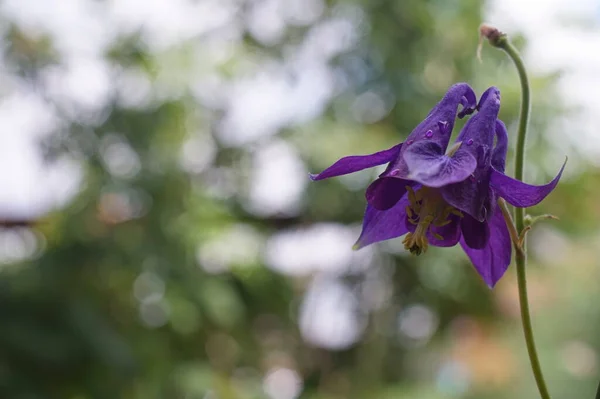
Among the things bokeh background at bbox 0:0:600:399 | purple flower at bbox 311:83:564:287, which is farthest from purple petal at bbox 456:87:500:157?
bokeh background at bbox 0:0:600:399

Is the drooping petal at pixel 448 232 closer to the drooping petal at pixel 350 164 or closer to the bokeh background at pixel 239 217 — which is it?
the drooping petal at pixel 350 164

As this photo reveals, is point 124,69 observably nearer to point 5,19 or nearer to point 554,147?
point 5,19

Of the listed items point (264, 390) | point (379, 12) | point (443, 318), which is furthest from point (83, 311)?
point (443, 318)

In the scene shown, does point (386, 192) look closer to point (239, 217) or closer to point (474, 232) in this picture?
point (474, 232)

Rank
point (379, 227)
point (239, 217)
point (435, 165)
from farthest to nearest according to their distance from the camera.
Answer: point (239, 217) < point (379, 227) < point (435, 165)

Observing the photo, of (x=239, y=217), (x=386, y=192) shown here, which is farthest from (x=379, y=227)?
(x=239, y=217)

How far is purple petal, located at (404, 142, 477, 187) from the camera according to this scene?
39 centimetres

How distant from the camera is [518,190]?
41 cm

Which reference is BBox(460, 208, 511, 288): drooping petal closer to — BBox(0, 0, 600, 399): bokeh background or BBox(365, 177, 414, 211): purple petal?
BBox(365, 177, 414, 211): purple petal

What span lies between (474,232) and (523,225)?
0.03 m

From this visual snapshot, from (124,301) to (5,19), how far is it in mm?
748

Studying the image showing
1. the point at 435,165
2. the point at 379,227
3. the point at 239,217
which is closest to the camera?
the point at 435,165

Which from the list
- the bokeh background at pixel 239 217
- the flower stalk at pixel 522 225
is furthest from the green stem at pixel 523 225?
the bokeh background at pixel 239 217

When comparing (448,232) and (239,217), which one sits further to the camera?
(239,217)
